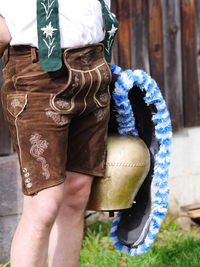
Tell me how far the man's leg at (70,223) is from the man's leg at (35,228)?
203 millimetres

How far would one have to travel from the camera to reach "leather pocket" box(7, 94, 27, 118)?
9.84 ft

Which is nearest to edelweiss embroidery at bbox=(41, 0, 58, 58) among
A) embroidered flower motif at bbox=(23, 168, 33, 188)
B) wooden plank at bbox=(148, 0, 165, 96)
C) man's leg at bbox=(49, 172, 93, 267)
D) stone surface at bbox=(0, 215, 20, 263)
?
embroidered flower motif at bbox=(23, 168, 33, 188)

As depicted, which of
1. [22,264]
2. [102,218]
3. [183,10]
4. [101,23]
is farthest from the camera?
[183,10]

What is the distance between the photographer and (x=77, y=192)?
10.6ft

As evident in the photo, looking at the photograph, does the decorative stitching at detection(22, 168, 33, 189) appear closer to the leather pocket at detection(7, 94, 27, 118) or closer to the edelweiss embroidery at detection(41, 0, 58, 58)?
the leather pocket at detection(7, 94, 27, 118)

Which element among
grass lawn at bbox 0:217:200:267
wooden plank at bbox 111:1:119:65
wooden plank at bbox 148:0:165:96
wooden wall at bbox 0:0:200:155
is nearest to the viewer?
grass lawn at bbox 0:217:200:267

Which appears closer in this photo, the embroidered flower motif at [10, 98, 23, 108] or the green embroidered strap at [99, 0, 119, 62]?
the embroidered flower motif at [10, 98, 23, 108]

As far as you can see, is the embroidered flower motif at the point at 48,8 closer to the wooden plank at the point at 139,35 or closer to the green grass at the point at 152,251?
the green grass at the point at 152,251

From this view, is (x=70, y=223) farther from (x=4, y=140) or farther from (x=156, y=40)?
(x=156, y=40)

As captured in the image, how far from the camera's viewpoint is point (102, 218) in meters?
4.86

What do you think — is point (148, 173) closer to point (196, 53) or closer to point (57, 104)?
point (57, 104)

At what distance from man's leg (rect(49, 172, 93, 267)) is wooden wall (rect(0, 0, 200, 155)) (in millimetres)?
1811

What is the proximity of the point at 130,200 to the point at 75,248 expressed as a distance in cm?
38

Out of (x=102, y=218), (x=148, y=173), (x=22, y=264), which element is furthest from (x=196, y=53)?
(x=22, y=264)
